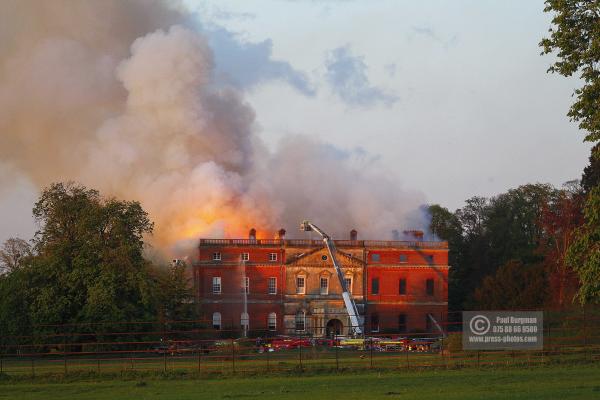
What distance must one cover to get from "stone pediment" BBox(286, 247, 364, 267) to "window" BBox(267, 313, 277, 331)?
5038mm

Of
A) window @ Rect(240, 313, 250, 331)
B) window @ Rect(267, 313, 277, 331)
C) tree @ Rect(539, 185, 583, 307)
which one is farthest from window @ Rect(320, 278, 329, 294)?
tree @ Rect(539, 185, 583, 307)

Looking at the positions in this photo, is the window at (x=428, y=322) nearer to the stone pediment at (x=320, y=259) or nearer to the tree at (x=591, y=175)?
the stone pediment at (x=320, y=259)

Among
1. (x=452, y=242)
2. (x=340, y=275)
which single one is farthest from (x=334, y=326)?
(x=452, y=242)

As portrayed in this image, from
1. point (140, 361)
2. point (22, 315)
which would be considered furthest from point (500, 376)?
point (22, 315)

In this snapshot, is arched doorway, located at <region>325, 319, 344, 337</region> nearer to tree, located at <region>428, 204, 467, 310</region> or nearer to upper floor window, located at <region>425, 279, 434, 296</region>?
upper floor window, located at <region>425, 279, 434, 296</region>

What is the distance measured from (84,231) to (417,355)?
2588 centimetres

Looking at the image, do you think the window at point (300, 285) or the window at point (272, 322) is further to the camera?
the window at point (300, 285)

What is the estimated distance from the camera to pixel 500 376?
3816 centimetres

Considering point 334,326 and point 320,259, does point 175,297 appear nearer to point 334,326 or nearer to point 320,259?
point 334,326

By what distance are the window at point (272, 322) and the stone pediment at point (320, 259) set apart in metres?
5.04

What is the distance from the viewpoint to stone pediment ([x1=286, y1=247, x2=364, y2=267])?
94.9 m

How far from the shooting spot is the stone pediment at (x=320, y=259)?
94938 mm

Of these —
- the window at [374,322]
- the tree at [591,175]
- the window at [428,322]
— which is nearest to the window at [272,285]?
the window at [374,322]

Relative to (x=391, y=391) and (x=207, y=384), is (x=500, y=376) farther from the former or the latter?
(x=207, y=384)
